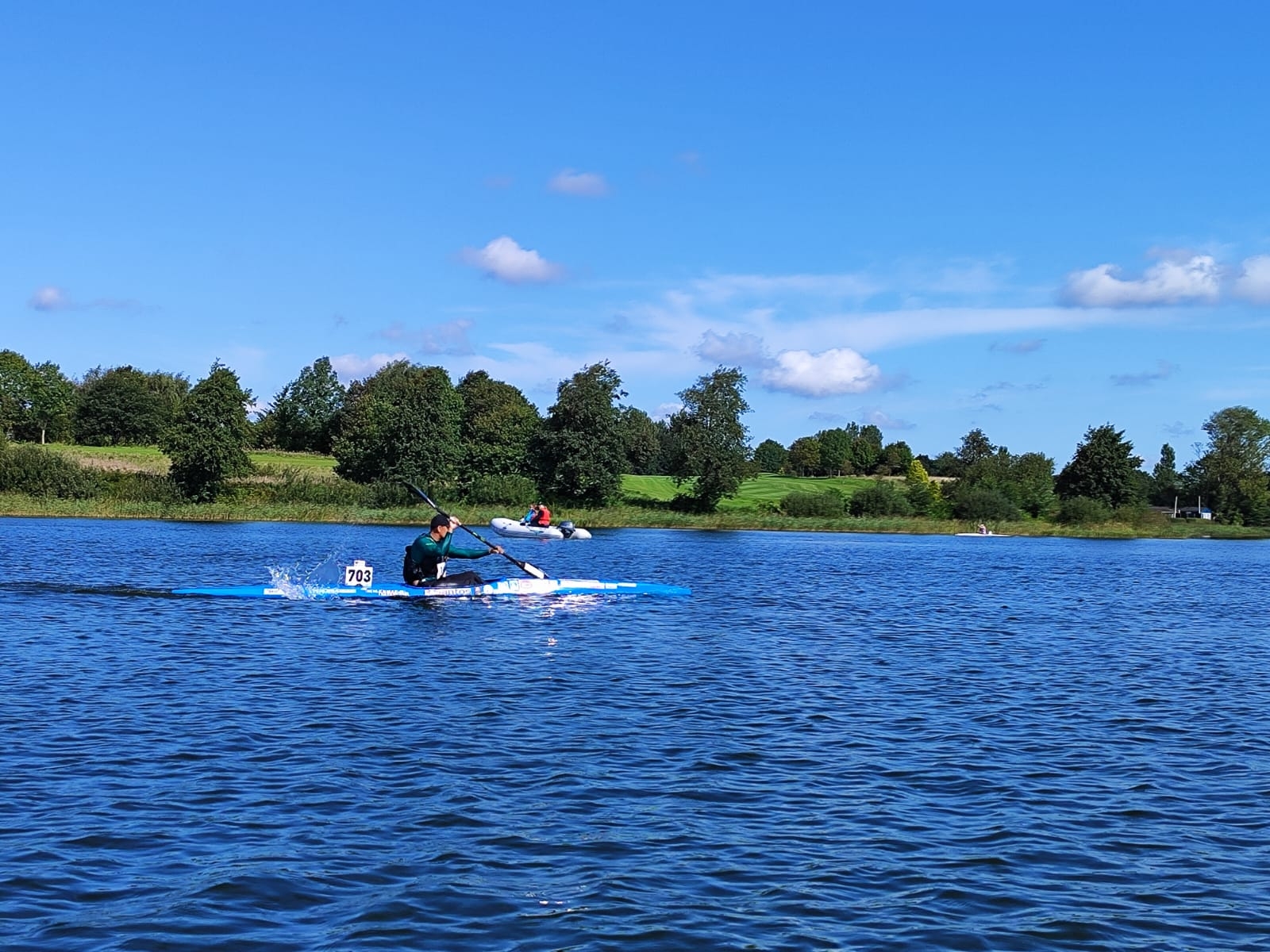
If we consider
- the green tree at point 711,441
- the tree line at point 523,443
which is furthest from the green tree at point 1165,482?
the green tree at point 711,441

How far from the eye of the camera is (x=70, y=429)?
359 feet

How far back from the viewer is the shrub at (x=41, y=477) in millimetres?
63438

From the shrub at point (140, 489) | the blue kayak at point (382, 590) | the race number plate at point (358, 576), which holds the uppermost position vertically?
the shrub at point (140, 489)

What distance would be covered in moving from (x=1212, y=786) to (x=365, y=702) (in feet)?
30.7

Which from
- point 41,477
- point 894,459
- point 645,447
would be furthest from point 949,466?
point 41,477

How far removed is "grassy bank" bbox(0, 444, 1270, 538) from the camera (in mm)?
64125

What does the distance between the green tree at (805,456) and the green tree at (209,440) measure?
95.0 m

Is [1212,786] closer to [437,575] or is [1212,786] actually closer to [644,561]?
[437,575]

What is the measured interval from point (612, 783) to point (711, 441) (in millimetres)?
69725

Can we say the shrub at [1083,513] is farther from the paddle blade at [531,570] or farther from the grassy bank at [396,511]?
the paddle blade at [531,570]

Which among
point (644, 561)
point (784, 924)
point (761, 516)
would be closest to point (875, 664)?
point (784, 924)

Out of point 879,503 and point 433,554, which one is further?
point 879,503

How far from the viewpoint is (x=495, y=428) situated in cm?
9138

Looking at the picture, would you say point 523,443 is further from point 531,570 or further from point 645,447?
point 531,570
